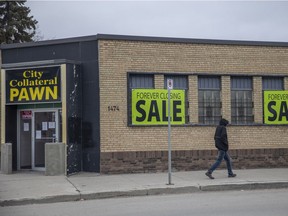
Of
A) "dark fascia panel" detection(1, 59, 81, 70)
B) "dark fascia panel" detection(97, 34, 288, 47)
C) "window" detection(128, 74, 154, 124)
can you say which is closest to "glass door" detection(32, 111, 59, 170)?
"dark fascia panel" detection(1, 59, 81, 70)

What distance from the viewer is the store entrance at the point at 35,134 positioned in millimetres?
15344

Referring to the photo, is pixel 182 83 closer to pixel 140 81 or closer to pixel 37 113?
pixel 140 81

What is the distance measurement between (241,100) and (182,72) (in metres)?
2.52

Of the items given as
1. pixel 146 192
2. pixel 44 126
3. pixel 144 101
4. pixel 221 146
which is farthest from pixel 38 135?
pixel 221 146

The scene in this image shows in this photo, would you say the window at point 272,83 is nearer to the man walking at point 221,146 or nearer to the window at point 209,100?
the window at point 209,100

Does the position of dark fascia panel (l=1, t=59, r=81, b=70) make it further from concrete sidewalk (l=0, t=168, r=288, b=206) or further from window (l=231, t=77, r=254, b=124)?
window (l=231, t=77, r=254, b=124)

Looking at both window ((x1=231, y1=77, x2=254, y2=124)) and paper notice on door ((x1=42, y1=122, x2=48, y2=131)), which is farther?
window ((x1=231, y1=77, x2=254, y2=124))

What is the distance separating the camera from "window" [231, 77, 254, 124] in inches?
637

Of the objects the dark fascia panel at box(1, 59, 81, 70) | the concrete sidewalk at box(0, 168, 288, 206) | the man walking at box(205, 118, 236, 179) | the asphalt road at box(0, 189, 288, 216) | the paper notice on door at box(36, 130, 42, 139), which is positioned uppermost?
the dark fascia panel at box(1, 59, 81, 70)

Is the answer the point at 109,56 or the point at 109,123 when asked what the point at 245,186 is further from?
the point at 109,56

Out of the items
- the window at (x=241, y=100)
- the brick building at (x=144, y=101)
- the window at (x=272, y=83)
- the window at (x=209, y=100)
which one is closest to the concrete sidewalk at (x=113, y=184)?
the brick building at (x=144, y=101)

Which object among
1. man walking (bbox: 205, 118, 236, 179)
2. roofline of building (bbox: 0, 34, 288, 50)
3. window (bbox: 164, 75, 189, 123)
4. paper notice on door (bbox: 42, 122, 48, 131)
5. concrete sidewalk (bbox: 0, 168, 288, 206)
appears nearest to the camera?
concrete sidewalk (bbox: 0, 168, 288, 206)

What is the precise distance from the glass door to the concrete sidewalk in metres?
0.80

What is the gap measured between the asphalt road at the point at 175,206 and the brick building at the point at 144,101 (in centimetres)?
388
